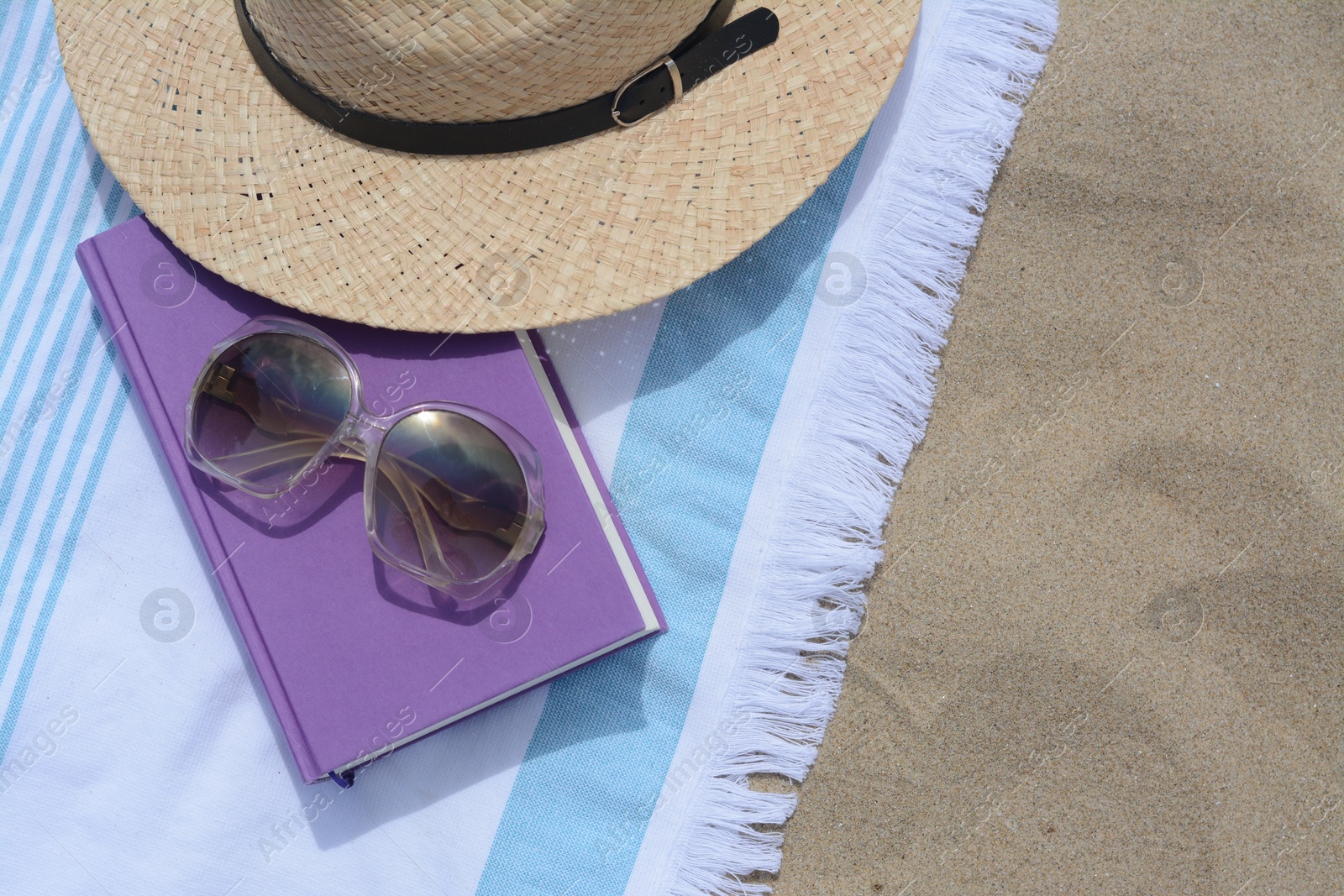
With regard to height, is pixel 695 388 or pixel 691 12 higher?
pixel 691 12

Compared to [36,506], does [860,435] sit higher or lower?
lower

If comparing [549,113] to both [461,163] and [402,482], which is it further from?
[402,482]

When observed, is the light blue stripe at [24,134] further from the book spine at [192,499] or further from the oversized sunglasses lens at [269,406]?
the oversized sunglasses lens at [269,406]

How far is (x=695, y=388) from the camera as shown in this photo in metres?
1.04

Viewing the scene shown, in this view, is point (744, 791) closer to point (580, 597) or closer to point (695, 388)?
point (580, 597)

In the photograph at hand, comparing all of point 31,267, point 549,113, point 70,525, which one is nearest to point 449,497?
point 549,113

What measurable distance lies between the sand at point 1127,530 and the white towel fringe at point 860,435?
0.11ft

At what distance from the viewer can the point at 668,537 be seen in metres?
1.03

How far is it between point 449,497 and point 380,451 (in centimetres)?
8

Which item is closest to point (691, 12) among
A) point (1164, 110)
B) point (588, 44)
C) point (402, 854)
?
point (588, 44)

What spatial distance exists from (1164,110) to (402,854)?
1278 millimetres

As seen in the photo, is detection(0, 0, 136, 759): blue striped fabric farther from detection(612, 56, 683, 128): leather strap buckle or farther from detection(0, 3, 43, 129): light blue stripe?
detection(612, 56, 683, 128): leather strap buckle

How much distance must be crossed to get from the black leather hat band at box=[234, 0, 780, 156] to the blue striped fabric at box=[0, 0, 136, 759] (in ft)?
1.23

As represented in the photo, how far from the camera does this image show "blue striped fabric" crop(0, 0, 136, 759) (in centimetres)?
100
